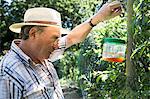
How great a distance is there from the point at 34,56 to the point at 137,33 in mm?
1083

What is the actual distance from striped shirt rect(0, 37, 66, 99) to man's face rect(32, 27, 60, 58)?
0.10 m

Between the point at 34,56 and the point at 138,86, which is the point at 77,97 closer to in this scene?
the point at 138,86

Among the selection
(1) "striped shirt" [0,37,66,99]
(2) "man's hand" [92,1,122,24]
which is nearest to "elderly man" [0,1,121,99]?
(1) "striped shirt" [0,37,66,99]

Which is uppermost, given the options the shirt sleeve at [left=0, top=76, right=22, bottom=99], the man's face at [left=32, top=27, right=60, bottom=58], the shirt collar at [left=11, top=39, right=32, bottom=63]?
the man's face at [left=32, top=27, right=60, bottom=58]

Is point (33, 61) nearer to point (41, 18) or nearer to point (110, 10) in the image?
point (41, 18)

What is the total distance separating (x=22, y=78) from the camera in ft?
7.43

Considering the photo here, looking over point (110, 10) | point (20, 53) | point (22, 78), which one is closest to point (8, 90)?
point (22, 78)

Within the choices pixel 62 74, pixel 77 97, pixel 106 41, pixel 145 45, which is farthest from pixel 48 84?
pixel 62 74

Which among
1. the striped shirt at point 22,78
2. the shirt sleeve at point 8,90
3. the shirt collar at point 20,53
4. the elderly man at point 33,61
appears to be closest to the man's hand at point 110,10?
the elderly man at point 33,61

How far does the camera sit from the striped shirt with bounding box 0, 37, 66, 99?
7.27ft

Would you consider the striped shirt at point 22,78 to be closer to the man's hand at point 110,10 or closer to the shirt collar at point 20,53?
the shirt collar at point 20,53

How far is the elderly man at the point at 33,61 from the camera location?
2.23 m

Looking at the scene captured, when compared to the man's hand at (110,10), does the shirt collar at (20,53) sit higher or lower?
lower

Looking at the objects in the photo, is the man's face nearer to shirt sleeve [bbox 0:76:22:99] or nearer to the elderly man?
the elderly man
